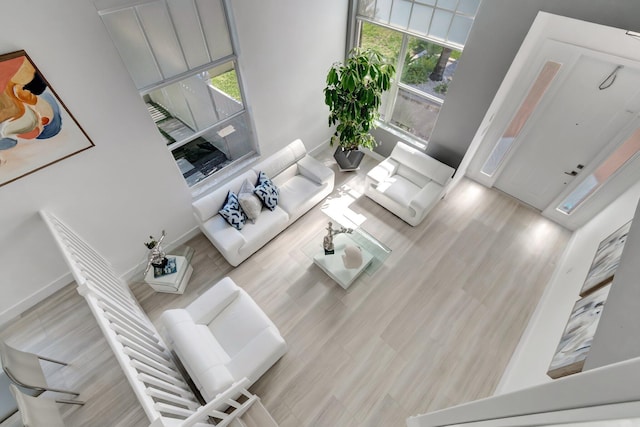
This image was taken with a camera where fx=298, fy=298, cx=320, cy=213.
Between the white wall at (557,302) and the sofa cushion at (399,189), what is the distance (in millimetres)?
1983

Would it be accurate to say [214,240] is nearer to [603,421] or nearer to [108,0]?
[108,0]

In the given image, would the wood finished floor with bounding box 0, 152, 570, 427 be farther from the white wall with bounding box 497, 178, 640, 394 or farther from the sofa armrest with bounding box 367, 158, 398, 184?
the sofa armrest with bounding box 367, 158, 398, 184

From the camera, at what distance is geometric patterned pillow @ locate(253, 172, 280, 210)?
400cm

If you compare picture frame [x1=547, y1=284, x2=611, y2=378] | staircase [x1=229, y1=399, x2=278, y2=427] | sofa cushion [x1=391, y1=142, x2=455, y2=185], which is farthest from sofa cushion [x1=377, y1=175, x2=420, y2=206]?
staircase [x1=229, y1=399, x2=278, y2=427]

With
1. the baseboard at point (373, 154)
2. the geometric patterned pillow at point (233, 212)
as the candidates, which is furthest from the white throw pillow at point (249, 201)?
the baseboard at point (373, 154)

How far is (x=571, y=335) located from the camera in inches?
86.8

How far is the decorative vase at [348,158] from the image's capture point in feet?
16.3

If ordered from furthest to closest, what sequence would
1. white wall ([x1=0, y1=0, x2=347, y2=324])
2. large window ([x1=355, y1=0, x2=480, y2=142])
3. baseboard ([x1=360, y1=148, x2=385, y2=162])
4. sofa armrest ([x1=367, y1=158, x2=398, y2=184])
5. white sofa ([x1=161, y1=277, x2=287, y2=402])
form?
baseboard ([x1=360, y1=148, x2=385, y2=162]) → sofa armrest ([x1=367, y1=158, x2=398, y2=184]) → large window ([x1=355, y1=0, x2=480, y2=142]) → white sofa ([x1=161, y1=277, x2=287, y2=402]) → white wall ([x1=0, y1=0, x2=347, y2=324])

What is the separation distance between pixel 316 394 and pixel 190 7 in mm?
3992

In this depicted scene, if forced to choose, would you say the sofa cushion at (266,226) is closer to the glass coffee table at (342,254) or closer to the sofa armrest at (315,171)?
the glass coffee table at (342,254)

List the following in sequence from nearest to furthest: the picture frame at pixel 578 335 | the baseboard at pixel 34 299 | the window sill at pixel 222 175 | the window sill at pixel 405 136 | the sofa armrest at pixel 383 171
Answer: the picture frame at pixel 578 335, the baseboard at pixel 34 299, the window sill at pixel 222 175, the sofa armrest at pixel 383 171, the window sill at pixel 405 136

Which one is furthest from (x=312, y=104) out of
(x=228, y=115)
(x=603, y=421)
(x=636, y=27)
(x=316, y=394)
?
(x=603, y=421)

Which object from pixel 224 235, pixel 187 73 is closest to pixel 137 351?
pixel 224 235

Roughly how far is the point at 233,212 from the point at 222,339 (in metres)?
1.50
